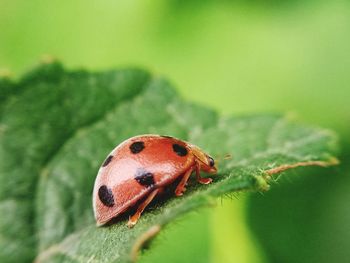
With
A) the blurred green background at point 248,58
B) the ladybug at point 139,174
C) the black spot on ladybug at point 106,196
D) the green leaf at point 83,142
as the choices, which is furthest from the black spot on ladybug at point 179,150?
the blurred green background at point 248,58

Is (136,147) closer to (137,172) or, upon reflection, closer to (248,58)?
(137,172)

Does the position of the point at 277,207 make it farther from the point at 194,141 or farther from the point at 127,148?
the point at 127,148

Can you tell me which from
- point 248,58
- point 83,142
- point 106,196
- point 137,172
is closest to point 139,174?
point 137,172

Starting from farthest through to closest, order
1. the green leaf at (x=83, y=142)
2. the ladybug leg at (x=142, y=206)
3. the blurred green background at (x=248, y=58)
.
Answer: the blurred green background at (x=248, y=58), the green leaf at (x=83, y=142), the ladybug leg at (x=142, y=206)

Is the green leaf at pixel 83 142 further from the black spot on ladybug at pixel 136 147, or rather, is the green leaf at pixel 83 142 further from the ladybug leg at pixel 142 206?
the black spot on ladybug at pixel 136 147

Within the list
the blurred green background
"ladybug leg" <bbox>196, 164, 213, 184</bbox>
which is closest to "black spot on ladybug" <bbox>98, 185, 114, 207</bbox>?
"ladybug leg" <bbox>196, 164, 213, 184</bbox>

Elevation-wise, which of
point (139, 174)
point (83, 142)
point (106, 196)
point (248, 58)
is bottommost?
point (248, 58)
